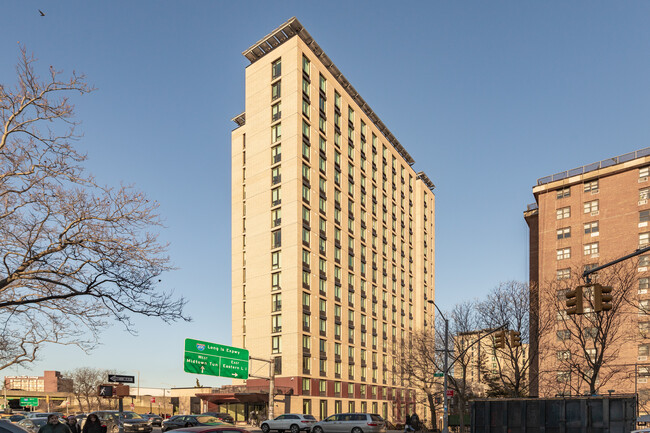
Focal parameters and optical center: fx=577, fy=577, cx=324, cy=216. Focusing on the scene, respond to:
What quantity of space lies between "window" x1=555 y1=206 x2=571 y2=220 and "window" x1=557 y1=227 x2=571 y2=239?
173 cm

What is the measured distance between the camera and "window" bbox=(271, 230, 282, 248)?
7562cm

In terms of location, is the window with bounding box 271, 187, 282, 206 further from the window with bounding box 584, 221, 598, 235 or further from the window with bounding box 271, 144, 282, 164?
the window with bounding box 584, 221, 598, 235

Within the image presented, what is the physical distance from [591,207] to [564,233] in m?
4.60

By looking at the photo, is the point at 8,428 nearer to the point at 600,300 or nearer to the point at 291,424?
the point at 600,300

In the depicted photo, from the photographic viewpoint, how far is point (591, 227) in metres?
72.3

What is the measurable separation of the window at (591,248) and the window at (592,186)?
6.99 metres

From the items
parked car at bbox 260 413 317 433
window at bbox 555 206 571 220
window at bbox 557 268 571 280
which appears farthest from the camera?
window at bbox 555 206 571 220

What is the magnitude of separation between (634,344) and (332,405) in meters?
37.3

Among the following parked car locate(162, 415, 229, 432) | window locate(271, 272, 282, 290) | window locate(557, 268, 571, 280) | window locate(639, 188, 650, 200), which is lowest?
parked car locate(162, 415, 229, 432)

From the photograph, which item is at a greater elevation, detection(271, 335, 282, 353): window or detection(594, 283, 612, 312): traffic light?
detection(594, 283, 612, 312): traffic light

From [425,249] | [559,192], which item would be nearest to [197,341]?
[559,192]

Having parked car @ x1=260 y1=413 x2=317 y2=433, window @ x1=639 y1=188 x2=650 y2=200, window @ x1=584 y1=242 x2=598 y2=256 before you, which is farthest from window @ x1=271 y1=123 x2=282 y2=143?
window @ x1=639 y1=188 x2=650 y2=200

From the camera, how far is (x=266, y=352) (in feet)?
240

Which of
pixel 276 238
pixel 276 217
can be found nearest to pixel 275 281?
pixel 276 238
